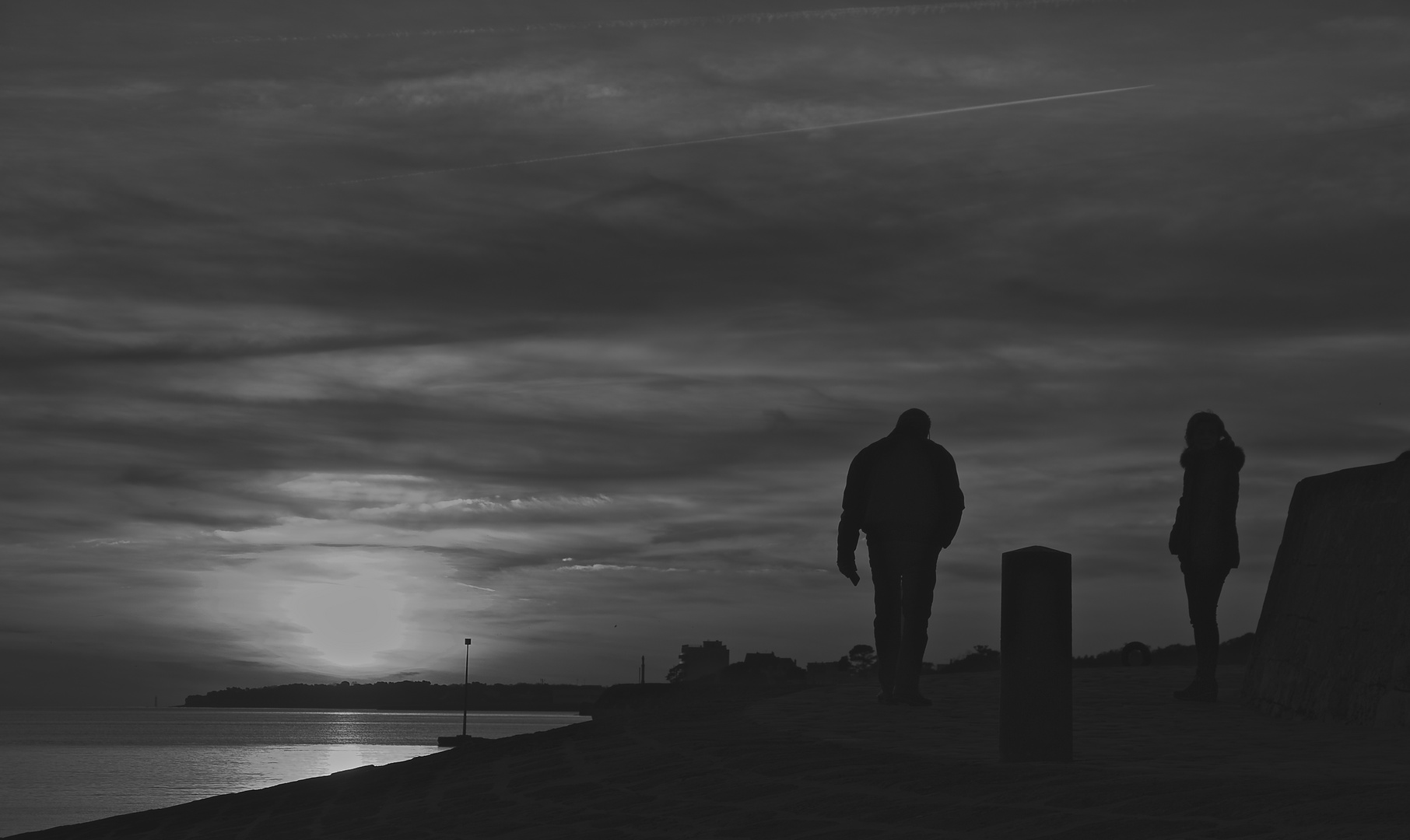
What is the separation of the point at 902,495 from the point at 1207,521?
2537 mm

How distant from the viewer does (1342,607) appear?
8125mm

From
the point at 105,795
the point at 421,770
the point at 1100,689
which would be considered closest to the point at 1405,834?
the point at 421,770

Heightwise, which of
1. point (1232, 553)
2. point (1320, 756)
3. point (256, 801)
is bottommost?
point (256, 801)

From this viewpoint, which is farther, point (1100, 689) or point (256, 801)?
point (1100, 689)

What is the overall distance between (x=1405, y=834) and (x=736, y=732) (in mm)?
4548

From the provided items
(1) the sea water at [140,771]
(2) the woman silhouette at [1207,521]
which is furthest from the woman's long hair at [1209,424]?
(1) the sea water at [140,771]

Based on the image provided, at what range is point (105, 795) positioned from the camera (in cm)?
9225

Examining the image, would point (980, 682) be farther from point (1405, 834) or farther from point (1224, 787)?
point (1405, 834)

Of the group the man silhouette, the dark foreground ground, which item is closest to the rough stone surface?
the dark foreground ground

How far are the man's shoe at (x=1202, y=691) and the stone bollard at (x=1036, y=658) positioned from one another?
185 inches

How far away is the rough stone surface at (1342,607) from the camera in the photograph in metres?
7.38

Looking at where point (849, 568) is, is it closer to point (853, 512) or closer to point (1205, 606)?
point (853, 512)

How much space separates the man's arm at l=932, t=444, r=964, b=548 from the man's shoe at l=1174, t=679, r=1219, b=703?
248 centimetres

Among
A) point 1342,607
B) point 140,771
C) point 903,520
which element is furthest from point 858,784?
point 140,771
